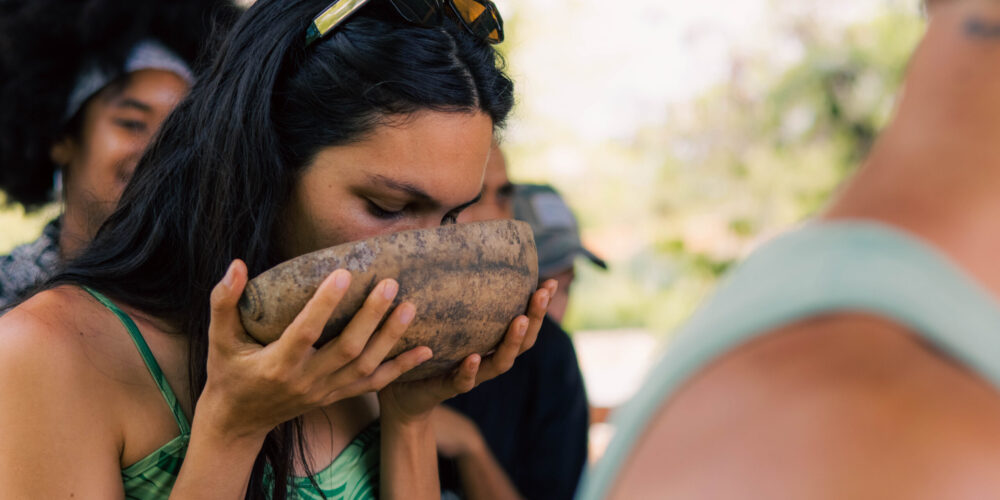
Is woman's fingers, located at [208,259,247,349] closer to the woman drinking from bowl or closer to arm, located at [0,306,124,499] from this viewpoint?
the woman drinking from bowl

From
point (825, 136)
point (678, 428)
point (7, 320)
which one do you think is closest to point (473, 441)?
point (7, 320)

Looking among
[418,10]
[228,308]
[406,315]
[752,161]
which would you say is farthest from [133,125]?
[752,161]

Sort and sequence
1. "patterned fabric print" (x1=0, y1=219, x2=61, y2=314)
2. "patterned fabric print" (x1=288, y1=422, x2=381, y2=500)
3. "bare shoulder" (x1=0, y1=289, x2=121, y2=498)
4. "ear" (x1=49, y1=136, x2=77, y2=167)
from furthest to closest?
"ear" (x1=49, y1=136, x2=77, y2=167), "patterned fabric print" (x1=0, y1=219, x2=61, y2=314), "patterned fabric print" (x1=288, y1=422, x2=381, y2=500), "bare shoulder" (x1=0, y1=289, x2=121, y2=498)

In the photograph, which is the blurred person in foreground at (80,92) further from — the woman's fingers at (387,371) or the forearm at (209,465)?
the woman's fingers at (387,371)

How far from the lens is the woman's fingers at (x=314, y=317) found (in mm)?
1268

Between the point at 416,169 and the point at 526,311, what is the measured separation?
38 centimetres

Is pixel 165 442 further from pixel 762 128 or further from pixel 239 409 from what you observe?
pixel 762 128

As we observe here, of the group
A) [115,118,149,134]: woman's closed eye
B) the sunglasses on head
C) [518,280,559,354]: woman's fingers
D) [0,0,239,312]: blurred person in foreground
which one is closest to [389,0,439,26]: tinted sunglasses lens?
the sunglasses on head

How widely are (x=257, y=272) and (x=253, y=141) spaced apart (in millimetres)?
280

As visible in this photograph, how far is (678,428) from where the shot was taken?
0.61 m

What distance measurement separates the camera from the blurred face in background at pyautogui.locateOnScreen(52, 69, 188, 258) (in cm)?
256

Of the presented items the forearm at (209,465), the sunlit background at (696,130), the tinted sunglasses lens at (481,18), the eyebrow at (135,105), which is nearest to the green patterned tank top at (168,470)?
the forearm at (209,465)

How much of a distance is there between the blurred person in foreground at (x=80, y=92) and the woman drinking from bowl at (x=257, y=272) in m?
Result: 0.85

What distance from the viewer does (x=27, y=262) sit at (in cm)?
254
